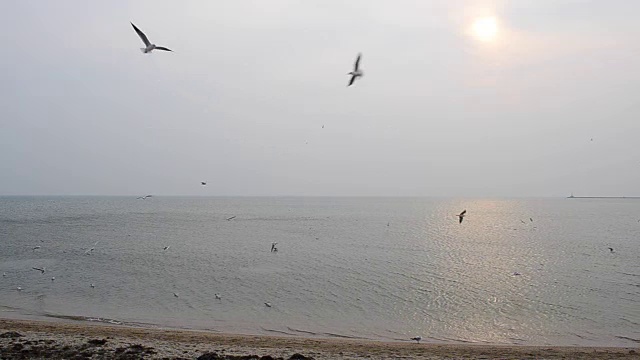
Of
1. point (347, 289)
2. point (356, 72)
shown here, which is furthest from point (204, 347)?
point (347, 289)

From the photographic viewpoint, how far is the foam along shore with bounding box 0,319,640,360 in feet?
51.4

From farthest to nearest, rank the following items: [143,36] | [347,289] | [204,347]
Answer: [347,289] < [204,347] < [143,36]

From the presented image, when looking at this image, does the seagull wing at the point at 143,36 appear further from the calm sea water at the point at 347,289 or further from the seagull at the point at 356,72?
the calm sea water at the point at 347,289

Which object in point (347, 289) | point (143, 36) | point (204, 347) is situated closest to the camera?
point (143, 36)

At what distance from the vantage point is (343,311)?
2595 centimetres

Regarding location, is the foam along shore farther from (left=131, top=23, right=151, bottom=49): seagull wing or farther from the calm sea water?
(left=131, top=23, right=151, bottom=49): seagull wing

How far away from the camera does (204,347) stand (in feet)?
57.1

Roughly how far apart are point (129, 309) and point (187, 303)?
2.93m

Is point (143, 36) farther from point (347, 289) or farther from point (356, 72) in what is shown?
point (347, 289)

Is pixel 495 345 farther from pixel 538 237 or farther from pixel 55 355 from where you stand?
pixel 538 237

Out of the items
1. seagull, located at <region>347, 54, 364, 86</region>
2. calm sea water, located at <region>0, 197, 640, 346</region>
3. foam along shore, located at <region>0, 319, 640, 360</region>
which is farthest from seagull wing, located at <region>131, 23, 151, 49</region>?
calm sea water, located at <region>0, 197, 640, 346</region>

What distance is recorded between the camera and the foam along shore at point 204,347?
15.7 metres

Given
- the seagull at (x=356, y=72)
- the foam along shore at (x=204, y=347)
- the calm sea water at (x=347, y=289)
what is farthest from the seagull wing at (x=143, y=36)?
the calm sea water at (x=347, y=289)

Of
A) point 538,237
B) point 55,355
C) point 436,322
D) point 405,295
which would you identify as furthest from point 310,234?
point 55,355
